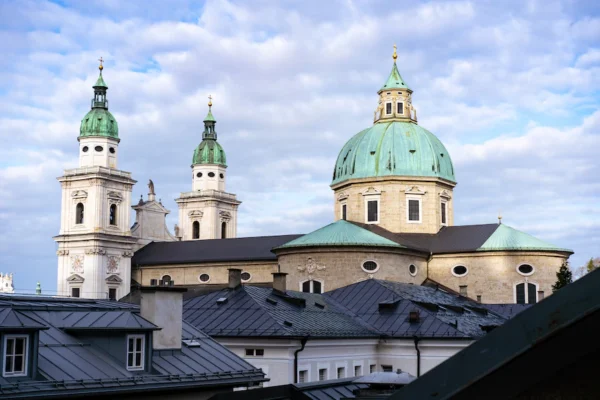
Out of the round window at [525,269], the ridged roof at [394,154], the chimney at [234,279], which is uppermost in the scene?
the ridged roof at [394,154]

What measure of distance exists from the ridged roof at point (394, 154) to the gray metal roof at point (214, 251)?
942cm

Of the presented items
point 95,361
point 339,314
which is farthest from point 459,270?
point 95,361

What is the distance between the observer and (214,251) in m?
79.4

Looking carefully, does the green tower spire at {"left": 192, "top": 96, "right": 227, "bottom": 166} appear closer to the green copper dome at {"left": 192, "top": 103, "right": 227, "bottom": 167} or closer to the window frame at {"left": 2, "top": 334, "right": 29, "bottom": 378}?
the green copper dome at {"left": 192, "top": 103, "right": 227, "bottom": 167}

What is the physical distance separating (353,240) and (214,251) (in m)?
24.4

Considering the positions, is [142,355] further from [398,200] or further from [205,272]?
[205,272]

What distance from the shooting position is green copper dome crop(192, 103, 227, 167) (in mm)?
110812

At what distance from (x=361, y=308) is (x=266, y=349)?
10.6 meters

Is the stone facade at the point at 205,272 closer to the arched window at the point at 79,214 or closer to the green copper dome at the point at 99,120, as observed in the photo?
the arched window at the point at 79,214

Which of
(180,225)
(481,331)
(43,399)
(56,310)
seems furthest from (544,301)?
(180,225)

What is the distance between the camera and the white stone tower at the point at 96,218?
8531cm

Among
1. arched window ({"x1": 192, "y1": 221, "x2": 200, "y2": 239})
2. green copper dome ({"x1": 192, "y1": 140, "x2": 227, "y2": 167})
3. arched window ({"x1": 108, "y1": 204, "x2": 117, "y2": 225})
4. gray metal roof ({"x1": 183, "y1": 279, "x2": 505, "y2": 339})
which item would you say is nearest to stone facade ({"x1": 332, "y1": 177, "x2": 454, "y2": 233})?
gray metal roof ({"x1": 183, "y1": 279, "x2": 505, "y2": 339})

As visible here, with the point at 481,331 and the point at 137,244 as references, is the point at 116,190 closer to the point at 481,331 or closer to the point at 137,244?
the point at 137,244

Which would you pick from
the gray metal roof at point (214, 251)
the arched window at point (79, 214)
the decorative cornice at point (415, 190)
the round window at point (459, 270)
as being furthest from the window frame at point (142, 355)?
the arched window at point (79, 214)
